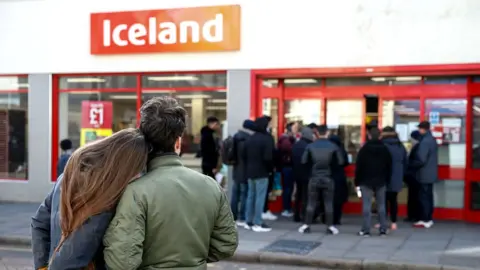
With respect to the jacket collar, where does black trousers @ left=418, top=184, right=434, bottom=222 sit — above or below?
below

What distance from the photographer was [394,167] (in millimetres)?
9977

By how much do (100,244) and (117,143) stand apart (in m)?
0.43

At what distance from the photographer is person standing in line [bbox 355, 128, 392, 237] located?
929cm

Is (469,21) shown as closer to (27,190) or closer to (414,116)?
(414,116)

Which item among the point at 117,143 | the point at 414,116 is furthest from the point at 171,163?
the point at 414,116

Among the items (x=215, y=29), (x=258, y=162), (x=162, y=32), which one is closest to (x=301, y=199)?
(x=258, y=162)

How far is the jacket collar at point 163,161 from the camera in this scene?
2521 millimetres

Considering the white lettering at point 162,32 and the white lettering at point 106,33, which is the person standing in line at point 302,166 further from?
the white lettering at point 106,33

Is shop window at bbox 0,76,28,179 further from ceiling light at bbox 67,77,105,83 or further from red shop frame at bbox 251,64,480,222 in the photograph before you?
red shop frame at bbox 251,64,480,222

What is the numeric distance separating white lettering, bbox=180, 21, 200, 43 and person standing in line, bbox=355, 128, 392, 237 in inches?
176

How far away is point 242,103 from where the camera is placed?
38.7 feet

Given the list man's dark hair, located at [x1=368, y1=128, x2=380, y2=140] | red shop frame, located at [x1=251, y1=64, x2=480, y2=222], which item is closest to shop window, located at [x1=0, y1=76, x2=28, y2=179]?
red shop frame, located at [x1=251, y1=64, x2=480, y2=222]

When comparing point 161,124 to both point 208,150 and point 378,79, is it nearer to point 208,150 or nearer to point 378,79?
point 208,150

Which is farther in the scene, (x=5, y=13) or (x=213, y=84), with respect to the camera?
(x=5, y=13)
